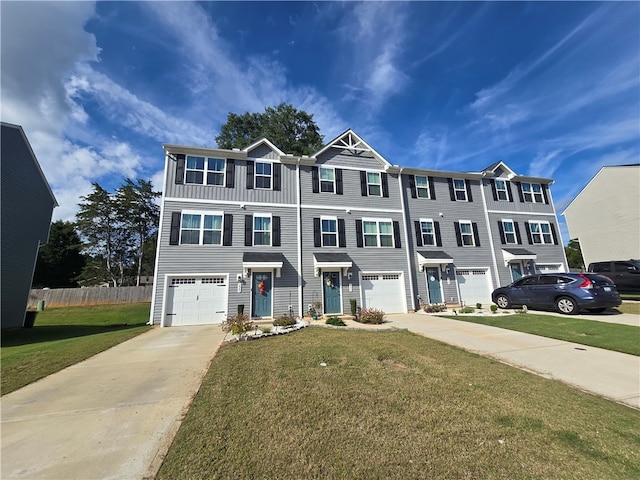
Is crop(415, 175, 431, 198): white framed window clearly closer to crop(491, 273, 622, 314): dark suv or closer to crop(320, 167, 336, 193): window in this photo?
crop(320, 167, 336, 193): window

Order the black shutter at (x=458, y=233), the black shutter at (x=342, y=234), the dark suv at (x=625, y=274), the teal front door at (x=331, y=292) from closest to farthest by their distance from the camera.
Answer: the dark suv at (x=625, y=274) < the teal front door at (x=331, y=292) < the black shutter at (x=342, y=234) < the black shutter at (x=458, y=233)

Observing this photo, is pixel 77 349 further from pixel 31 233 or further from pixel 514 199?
pixel 514 199

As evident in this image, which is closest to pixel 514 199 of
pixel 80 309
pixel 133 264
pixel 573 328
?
pixel 573 328

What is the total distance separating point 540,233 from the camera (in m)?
19.5

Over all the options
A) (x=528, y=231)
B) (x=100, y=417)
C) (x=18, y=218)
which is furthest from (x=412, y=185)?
(x=18, y=218)

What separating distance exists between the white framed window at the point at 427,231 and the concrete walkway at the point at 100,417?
14125 millimetres

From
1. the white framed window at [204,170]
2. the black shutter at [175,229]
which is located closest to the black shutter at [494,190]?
the white framed window at [204,170]

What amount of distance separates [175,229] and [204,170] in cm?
347

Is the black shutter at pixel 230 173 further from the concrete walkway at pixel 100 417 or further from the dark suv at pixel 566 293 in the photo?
the dark suv at pixel 566 293

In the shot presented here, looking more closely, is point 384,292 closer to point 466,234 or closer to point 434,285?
point 434,285

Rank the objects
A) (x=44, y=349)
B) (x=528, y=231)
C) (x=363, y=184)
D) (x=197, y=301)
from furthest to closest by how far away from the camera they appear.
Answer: (x=528, y=231) → (x=363, y=184) → (x=197, y=301) → (x=44, y=349)

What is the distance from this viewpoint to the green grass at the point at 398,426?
256 centimetres

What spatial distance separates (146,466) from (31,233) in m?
18.6

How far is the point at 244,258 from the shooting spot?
13.3 metres
